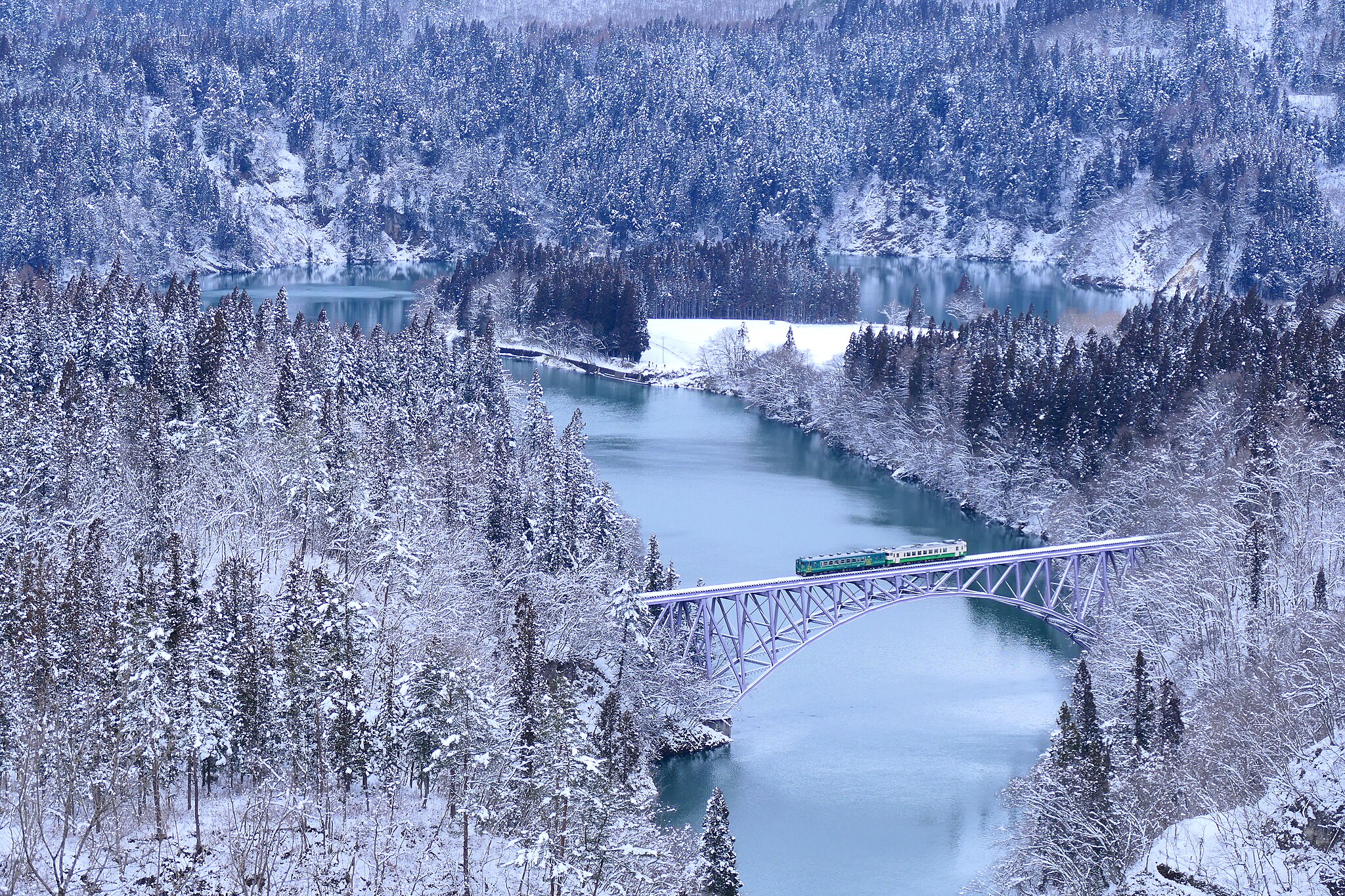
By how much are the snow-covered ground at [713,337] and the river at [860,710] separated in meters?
45.7

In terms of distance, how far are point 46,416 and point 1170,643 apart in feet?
168

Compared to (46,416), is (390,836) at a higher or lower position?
lower

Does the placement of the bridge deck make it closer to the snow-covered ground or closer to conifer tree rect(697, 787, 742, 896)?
conifer tree rect(697, 787, 742, 896)

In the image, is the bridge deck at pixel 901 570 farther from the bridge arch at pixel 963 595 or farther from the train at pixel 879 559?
the bridge arch at pixel 963 595

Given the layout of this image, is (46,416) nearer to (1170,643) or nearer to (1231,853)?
(1170,643)

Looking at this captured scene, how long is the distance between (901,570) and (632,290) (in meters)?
97.4

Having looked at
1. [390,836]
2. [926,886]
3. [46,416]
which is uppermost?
[46,416]

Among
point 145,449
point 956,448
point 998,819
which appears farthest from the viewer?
point 956,448

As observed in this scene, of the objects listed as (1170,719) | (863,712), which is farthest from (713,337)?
(1170,719)

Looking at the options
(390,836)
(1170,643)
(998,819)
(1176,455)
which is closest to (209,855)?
(390,836)

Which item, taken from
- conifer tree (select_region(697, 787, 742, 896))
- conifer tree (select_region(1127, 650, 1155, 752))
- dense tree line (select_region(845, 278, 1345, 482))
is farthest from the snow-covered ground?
conifer tree (select_region(697, 787, 742, 896))

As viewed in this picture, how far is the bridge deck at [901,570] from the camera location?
63.2 metres

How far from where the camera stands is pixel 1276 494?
72812 millimetres

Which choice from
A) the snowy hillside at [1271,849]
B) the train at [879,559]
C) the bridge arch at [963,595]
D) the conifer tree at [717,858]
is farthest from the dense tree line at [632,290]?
the snowy hillside at [1271,849]
